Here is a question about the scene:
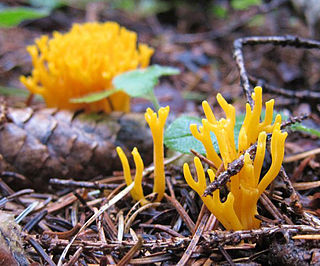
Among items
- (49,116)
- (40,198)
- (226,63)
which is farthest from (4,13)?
(226,63)

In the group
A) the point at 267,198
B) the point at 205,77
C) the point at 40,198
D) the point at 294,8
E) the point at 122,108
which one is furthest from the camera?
the point at 205,77

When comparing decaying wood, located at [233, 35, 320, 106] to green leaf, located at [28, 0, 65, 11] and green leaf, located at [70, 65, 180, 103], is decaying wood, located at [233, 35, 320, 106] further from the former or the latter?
green leaf, located at [28, 0, 65, 11]

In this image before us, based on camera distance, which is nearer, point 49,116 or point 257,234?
point 257,234

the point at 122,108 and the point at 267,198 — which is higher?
the point at 122,108

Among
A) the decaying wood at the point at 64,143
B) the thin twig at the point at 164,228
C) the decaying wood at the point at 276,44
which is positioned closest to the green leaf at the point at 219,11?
the decaying wood at the point at 276,44

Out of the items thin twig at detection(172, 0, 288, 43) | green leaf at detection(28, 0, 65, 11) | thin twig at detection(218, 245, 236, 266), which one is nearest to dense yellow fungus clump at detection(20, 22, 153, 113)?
thin twig at detection(218, 245, 236, 266)

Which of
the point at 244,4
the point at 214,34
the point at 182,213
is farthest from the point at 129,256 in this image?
the point at 244,4

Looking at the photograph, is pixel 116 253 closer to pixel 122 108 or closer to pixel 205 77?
pixel 122 108

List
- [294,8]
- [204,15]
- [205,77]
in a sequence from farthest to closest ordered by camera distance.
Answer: [204,15] < [205,77] < [294,8]
